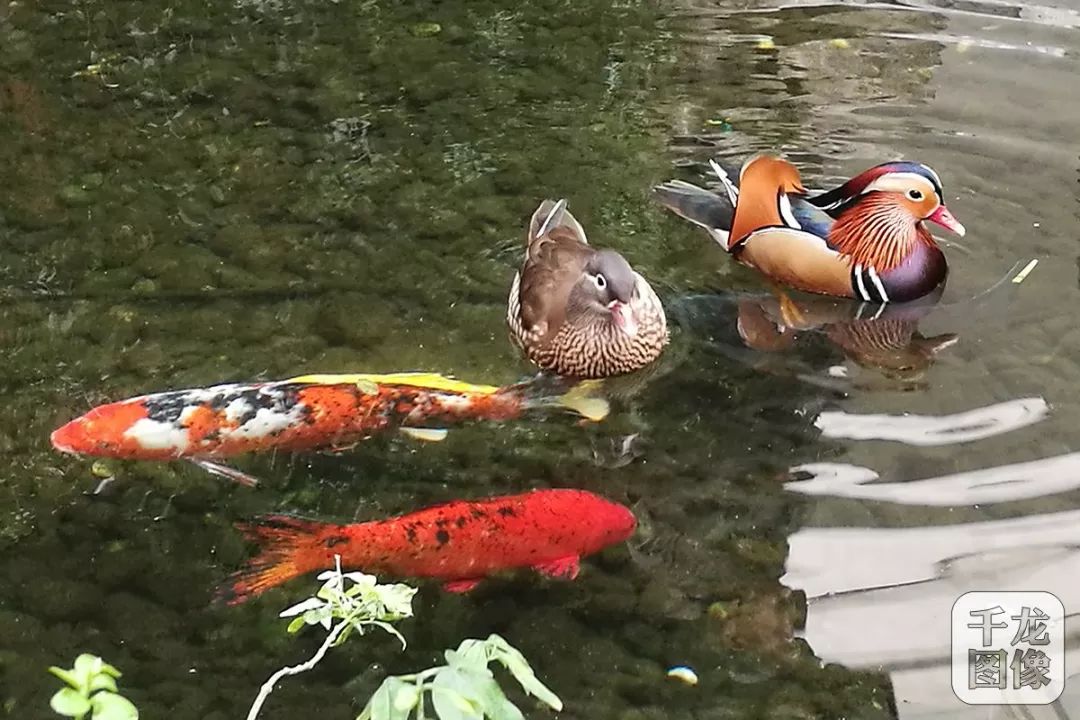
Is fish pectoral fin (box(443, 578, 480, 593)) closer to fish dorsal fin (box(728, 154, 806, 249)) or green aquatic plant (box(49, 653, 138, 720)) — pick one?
green aquatic plant (box(49, 653, 138, 720))

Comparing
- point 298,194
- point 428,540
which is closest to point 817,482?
point 428,540

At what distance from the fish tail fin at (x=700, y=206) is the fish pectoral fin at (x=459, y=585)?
2.11 metres

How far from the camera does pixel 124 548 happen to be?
11.0 ft

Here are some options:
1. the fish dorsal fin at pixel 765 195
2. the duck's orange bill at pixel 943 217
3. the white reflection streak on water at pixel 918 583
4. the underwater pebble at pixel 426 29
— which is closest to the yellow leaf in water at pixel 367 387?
the white reflection streak on water at pixel 918 583

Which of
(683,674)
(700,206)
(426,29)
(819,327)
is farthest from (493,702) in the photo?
(426,29)

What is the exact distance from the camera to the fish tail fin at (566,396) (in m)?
3.97

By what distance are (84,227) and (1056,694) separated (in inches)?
156

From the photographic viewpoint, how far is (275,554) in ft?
10.8

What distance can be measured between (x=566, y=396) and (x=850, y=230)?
1.30 metres

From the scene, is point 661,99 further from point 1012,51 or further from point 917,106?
point 1012,51

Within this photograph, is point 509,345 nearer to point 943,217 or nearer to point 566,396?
point 566,396

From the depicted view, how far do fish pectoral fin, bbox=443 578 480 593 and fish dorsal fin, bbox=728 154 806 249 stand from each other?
6.67 feet

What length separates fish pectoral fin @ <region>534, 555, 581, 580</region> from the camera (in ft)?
10.4

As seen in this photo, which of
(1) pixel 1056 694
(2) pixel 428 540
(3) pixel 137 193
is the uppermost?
(3) pixel 137 193
